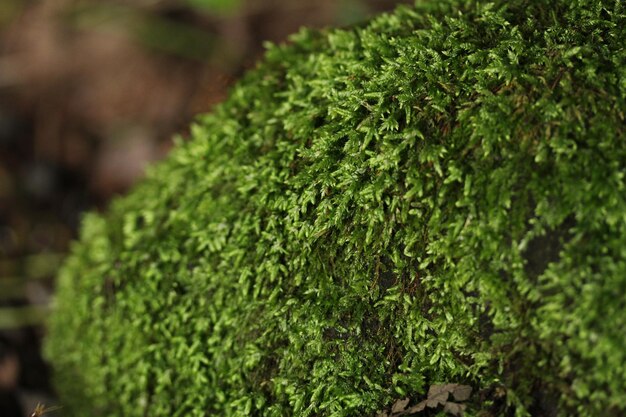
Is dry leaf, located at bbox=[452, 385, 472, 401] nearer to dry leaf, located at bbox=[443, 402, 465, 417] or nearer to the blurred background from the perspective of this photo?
dry leaf, located at bbox=[443, 402, 465, 417]

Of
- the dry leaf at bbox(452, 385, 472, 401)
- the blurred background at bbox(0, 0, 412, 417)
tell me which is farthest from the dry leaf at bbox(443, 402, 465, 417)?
the blurred background at bbox(0, 0, 412, 417)

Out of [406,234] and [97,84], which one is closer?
[406,234]

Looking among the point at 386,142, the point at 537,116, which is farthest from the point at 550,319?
the point at 386,142

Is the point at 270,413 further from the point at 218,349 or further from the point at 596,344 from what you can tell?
the point at 596,344

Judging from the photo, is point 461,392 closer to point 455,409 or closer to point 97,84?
point 455,409

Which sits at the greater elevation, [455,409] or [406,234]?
[406,234]

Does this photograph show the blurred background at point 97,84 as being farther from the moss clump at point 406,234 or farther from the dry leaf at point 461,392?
the dry leaf at point 461,392

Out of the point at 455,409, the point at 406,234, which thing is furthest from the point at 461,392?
the point at 406,234
